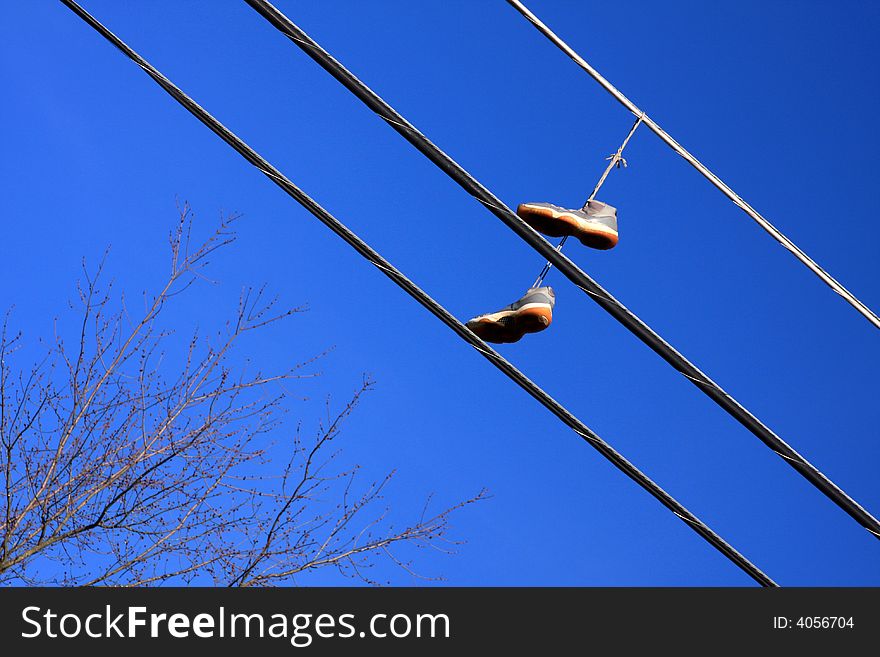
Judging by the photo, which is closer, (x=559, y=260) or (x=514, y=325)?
(x=559, y=260)

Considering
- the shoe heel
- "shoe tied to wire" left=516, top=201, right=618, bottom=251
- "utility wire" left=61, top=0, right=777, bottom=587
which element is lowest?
"utility wire" left=61, top=0, right=777, bottom=587

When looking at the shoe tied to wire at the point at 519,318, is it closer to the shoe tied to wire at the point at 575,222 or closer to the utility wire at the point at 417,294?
the shoe tied to wire at the point at 575,222

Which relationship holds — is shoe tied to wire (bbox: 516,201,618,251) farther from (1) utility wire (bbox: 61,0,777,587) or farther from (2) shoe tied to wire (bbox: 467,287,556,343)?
(1) utility wire (bbox: 61,0,777,587)

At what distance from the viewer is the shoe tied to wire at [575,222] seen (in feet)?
14.4

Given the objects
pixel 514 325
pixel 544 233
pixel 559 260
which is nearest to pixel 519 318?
pixel 514 325

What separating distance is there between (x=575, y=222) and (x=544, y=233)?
19 cm

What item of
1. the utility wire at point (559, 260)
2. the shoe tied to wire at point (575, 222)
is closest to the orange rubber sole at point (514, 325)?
the shoe tied to wire at point (575, 222)

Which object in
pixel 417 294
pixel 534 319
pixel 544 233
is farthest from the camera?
pixel 544 233

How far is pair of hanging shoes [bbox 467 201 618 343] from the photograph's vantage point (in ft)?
14.4

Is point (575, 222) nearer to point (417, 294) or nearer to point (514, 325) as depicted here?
point (514, 325)

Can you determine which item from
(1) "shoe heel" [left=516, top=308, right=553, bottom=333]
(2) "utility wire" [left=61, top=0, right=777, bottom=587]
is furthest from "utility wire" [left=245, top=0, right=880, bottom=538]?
(1) "shoe heel" [left=516, top=308, right=553, bottom=333]

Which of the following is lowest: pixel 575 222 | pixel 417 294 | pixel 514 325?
pixel 417 294

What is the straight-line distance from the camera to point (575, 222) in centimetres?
439
